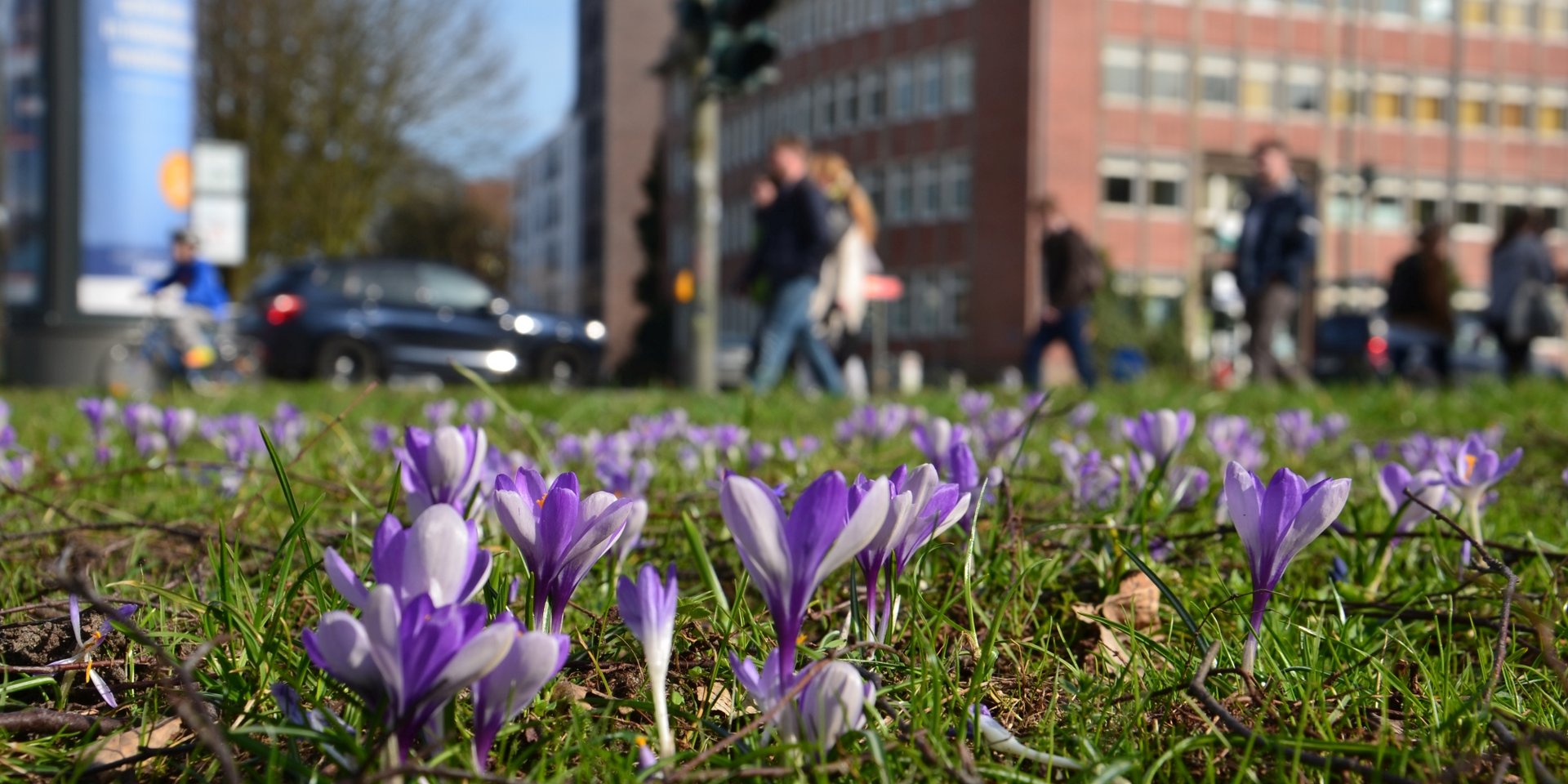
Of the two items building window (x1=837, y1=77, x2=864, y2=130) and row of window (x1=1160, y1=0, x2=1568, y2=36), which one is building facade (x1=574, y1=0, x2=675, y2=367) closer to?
building window (x1=837, y1=77, x2=864, y2=130)

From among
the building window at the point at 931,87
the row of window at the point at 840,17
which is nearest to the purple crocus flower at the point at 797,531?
the row of window at the point at 840,17

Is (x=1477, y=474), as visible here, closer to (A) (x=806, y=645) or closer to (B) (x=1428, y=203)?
(A) (x=806, y=645)

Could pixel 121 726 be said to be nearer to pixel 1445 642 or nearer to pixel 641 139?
pixel 1445 642

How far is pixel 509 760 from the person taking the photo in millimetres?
1104

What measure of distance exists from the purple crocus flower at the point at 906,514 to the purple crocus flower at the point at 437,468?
1.71 feet

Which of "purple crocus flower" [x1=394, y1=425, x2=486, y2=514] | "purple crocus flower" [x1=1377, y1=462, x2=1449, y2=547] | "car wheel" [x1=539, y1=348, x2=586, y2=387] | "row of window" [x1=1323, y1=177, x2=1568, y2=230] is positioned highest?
"row of window" [x1=1323, y1=177, x2=1568, y2=230]

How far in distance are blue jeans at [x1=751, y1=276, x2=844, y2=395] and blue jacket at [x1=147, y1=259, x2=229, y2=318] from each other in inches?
236

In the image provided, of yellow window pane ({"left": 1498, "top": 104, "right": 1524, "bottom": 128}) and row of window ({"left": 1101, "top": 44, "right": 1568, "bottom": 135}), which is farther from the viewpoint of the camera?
yellow window pane ({"left": 1498, "top": 104, "right": 1524, "bottom": 128})

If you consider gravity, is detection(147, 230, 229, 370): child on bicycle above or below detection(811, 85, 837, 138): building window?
below

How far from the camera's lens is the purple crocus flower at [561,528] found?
1097 mm

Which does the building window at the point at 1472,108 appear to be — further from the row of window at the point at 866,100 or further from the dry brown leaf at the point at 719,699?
the dry brown leaf at the point at 719,699

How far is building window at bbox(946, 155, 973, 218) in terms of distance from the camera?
4641 centimetres

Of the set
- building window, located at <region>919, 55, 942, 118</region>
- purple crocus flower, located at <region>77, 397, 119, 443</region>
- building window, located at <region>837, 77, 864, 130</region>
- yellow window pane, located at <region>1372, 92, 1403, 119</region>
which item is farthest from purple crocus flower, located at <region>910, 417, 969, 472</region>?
building window, located at <region>837, 77, 864, 130</region>

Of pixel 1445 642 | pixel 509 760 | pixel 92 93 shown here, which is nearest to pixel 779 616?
pixel 509 760
